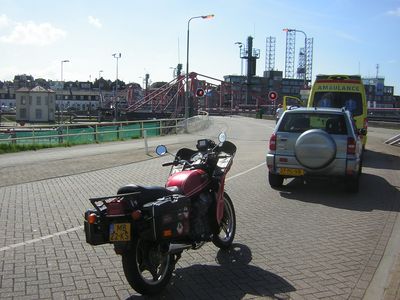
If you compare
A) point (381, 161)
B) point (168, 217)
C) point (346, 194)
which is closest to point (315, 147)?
point (346, 194)

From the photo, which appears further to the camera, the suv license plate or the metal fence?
the metal fence

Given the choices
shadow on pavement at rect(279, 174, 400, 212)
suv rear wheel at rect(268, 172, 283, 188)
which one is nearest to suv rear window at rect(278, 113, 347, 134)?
suv rear wheel at rect(268, 172, 283, 188)

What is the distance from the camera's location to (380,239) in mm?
6809

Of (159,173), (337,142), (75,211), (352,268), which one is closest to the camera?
(352,268)

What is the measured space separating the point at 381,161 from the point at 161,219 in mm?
13832

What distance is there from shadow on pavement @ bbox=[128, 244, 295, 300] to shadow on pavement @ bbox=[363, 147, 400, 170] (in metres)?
10.7

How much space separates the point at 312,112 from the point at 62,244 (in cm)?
609

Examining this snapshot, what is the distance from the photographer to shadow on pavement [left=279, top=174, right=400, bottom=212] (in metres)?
9.15

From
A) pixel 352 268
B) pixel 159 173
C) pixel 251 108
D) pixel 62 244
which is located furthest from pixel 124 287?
pixel 251 108

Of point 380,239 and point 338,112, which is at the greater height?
point 338,112

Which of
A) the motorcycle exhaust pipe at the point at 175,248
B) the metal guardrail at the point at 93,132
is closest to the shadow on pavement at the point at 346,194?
the motorcycle exhaust pipe at the point at 175,248

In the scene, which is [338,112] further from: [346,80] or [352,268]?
[346,80]

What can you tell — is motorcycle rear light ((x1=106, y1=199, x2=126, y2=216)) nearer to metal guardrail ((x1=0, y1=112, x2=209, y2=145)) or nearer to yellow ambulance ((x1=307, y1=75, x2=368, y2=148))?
yellow ambulance ((x1=307, y1=75, x2=368, y2=148))

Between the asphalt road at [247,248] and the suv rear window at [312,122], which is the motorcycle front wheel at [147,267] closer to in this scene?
the asphalt road at [247,248]
